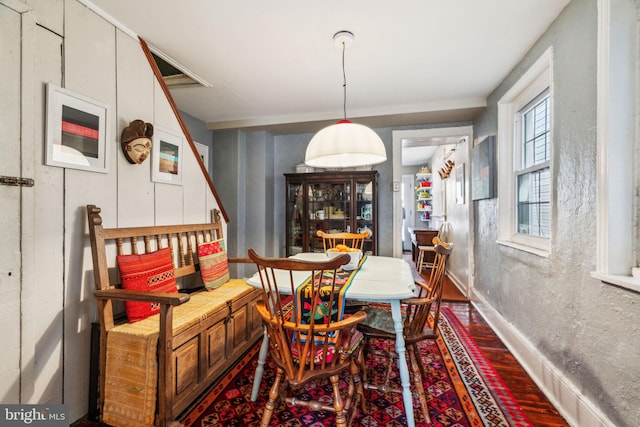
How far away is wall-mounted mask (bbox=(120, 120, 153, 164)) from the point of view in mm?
1882

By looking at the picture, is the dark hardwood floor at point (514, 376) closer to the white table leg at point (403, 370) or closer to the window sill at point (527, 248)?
the white table leg at point (403, 370)

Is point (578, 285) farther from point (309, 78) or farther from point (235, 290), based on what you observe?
point (309, 78)

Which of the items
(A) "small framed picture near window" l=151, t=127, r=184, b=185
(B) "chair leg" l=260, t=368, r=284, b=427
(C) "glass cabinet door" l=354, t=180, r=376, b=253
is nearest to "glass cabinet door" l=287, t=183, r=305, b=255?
(C) "glass cabinet door" l=354, t=180, r=376, b=253

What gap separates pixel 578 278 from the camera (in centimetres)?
157

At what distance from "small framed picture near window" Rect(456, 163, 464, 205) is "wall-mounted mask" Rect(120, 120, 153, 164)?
3833 millimetres

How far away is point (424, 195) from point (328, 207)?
4264 mm

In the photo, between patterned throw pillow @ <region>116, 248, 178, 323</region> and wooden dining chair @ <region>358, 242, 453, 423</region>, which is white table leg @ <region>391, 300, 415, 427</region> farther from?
patterned throw pillow @ <region>116, 248, 178, 323</region>

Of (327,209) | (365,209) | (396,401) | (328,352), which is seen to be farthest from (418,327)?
(327,209)

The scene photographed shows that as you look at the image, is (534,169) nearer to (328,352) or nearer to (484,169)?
(484,169)

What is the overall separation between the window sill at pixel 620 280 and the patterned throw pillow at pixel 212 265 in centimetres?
245

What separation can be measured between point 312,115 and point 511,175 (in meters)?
2.35

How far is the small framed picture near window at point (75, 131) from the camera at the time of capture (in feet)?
4.98

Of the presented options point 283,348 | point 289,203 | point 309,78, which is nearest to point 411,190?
point 289,203

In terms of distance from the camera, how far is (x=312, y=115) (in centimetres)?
364
